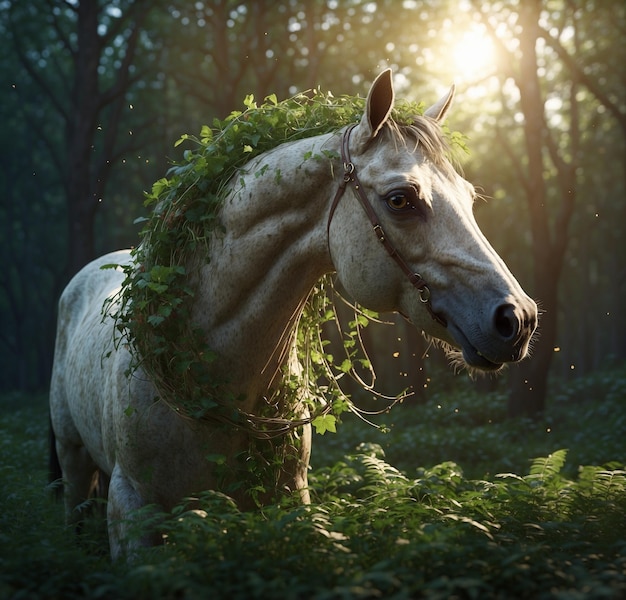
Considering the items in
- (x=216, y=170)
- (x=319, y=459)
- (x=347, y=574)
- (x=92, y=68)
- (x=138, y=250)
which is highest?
(x=92, y=68)

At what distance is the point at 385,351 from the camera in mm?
33531

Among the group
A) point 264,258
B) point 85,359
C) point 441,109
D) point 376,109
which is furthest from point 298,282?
point 85,359

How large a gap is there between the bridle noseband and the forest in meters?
0.72

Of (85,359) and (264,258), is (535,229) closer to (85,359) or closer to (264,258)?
(85,359)

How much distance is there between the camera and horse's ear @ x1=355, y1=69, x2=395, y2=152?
3.60m

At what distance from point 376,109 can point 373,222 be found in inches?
21.6

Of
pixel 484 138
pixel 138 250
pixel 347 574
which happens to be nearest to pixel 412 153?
pixel 138 250

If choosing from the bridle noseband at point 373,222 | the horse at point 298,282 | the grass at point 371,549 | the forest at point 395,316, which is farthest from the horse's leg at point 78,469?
the bridle noseband at point 373,222

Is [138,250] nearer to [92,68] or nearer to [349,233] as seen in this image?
[349,233]

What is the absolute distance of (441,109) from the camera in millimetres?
4328

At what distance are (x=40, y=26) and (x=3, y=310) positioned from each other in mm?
20409

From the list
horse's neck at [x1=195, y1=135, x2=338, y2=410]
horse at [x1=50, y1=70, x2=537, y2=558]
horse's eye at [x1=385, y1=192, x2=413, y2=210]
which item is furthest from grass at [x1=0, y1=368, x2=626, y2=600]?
horse's eye at [x1=385, y1=192, x2=413, y2=210]

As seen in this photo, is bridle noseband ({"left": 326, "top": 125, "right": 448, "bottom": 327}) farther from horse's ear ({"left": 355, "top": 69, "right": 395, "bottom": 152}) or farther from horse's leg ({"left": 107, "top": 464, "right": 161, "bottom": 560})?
horse's leg ({"left": 107, "top": 464, "right": 161, "bottom": 560})

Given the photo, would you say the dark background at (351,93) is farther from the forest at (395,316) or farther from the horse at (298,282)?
the horse at (298,282)
